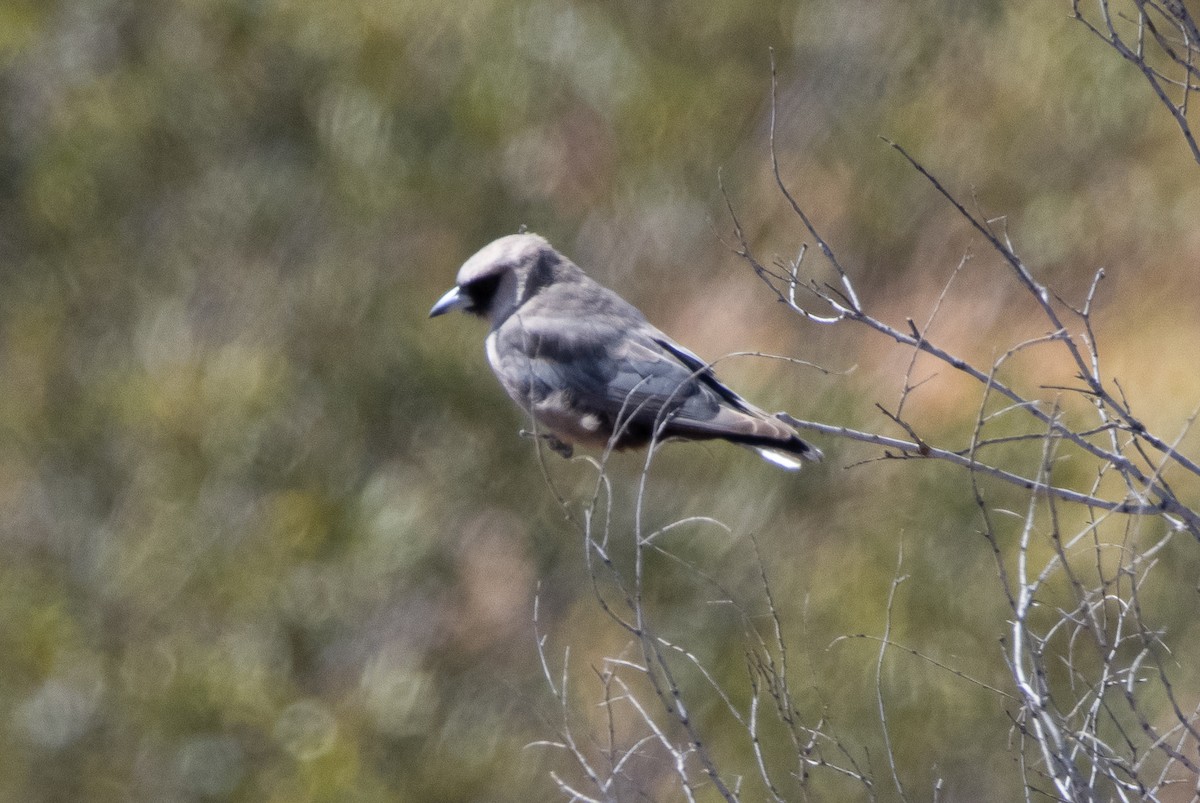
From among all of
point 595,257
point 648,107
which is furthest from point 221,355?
point 648,107

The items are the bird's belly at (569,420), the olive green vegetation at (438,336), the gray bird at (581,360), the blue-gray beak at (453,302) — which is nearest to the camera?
the gray bird at (581,360)

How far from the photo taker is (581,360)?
239 inches

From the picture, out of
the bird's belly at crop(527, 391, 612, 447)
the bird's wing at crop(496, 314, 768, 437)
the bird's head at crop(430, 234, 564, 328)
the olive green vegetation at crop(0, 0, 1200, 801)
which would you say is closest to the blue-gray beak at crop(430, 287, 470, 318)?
the bird's head at crop(430, 234, 564, 328)

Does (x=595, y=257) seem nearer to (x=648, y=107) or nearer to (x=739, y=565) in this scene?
(x=648, y=107)

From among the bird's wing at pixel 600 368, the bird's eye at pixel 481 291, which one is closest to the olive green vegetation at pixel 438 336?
the bird's eye at pixel 481 291

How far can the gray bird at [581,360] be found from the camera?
18.7 feet

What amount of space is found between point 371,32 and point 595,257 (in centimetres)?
236

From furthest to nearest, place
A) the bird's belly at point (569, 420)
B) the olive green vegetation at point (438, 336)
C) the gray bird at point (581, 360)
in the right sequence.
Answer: the olive green vegetation at point (438, 336)
the bird's belly at point (569, 420)
the gray bird at point (581, 360)

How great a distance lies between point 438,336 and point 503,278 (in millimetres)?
4244

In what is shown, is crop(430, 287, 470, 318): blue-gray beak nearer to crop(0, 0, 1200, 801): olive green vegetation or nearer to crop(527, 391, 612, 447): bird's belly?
crop(527, 391, 612, 447): bird's belly

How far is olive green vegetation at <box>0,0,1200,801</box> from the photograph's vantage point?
9.91 meters

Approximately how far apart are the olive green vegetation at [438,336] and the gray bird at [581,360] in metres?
3.29

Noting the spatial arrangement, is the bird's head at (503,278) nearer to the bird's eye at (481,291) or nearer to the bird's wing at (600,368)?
the bird's eye at (481,291)

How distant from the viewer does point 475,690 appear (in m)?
10.4
